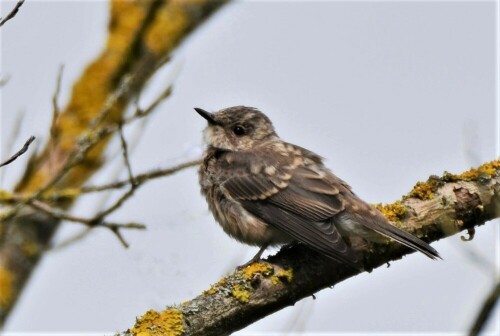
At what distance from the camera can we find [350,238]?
6.54m

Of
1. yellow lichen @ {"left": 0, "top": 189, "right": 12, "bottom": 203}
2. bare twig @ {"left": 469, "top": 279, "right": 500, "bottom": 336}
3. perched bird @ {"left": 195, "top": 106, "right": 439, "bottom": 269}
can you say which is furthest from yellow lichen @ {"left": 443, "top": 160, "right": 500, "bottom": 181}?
bare twig @ {"left": 469, "top": 279, "right": 500, "bottom": 336}

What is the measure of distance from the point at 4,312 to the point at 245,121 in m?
2.69

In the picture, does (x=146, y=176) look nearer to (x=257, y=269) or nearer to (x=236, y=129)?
(x=257, y=269)

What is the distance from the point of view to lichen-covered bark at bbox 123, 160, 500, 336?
212 inches

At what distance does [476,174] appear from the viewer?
648cm

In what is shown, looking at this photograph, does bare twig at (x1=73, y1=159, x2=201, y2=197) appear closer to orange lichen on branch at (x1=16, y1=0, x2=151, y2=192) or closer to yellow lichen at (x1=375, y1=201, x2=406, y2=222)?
yellow lichen at (x1=375, y1=201, x2=406, y2=222)

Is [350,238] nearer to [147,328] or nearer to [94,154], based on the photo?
[147,328]

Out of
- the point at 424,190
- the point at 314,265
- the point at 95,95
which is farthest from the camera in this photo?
the point at 95,95

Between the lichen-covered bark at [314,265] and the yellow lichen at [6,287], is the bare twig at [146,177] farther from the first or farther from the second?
the yellow lichen at [6,287]

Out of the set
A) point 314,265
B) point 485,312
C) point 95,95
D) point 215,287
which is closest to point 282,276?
point 314,265

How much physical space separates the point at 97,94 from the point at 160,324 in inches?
203

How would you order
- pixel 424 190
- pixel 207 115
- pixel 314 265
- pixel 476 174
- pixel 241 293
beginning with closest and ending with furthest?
pixel 241 293, pixel 314 265, pixel 424 190, pixel 476 174, pixel 207 115

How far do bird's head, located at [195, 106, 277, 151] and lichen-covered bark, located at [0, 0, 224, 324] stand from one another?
0.82 m

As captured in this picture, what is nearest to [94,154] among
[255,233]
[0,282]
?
[0,282]
